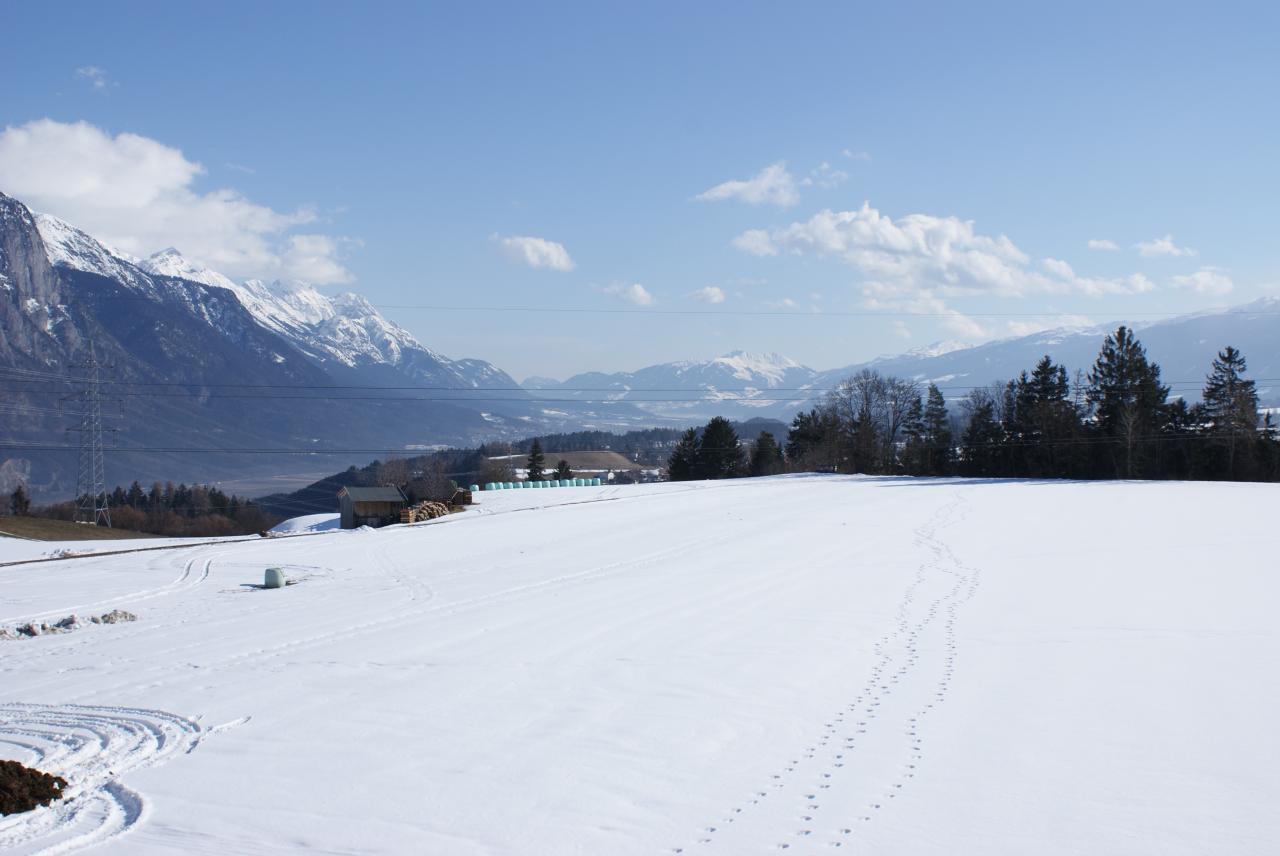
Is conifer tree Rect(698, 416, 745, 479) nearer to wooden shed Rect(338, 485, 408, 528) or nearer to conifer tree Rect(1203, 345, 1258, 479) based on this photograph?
wooden shed Rect(338, 485, 408, 528)

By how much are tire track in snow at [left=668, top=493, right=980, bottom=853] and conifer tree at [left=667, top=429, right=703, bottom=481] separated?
303 ft

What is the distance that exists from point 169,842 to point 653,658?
7860 mm

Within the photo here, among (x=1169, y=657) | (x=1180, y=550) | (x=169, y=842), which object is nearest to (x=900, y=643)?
(x=1169, y=657)

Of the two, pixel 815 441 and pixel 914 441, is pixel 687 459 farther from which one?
pixel 914 441

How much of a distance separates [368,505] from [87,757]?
6347 centimetres

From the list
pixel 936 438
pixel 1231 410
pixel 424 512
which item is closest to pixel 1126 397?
pixel 1231 410

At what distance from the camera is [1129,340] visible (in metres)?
79.6

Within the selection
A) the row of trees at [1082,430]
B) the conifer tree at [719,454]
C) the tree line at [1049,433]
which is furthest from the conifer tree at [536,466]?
the row of trees at [1082,430]

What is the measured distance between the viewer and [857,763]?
9.05m

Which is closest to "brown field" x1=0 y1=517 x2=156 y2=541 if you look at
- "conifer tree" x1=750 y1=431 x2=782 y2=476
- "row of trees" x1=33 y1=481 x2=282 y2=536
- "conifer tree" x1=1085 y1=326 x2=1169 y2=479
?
"row of trees" x1=33 y1=481 x2=282 y2=536

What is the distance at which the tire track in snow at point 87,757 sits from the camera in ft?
24.1

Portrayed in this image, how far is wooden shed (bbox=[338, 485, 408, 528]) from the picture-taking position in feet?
230

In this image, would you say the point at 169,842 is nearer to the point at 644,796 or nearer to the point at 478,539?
the point at 644,796

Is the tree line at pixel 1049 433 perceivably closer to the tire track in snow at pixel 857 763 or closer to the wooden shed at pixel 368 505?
the wooden shed at pixel 368 505
